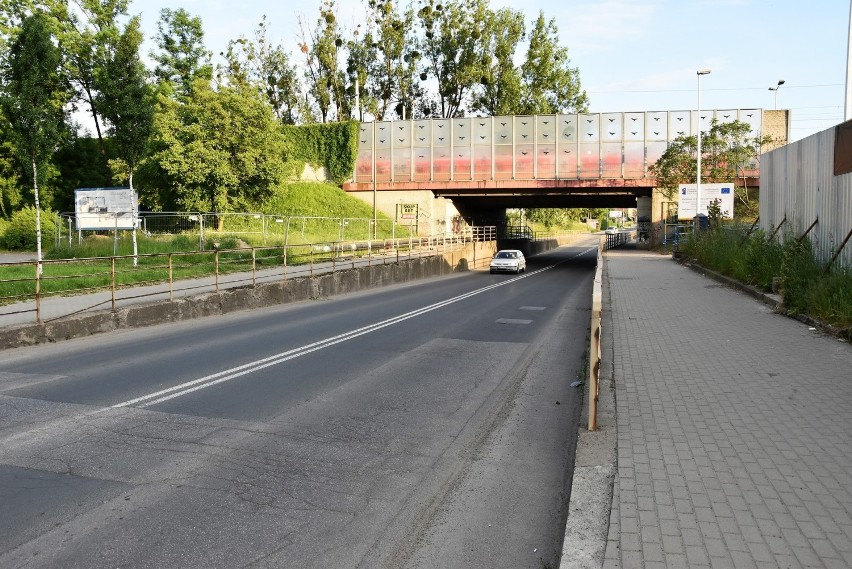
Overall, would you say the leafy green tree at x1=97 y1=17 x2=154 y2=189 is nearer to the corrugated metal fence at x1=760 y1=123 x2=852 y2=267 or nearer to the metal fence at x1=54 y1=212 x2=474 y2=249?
the metal fence at x1=54 y1=212 x2=474 y2=249

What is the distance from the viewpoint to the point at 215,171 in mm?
40219

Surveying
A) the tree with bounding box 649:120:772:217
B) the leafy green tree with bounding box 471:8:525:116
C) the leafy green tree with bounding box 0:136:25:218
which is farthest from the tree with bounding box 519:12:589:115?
the leafy green tree with bounding box 0:136:25:218

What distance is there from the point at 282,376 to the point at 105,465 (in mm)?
3515

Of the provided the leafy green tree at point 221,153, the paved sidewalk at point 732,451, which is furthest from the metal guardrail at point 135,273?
the leafy green tree at point 221,153

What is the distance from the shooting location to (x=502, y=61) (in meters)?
69.8

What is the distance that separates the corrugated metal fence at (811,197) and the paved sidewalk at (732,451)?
4.21m

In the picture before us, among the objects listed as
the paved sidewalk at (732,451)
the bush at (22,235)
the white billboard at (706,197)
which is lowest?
the paved sidewalk at (732,451)

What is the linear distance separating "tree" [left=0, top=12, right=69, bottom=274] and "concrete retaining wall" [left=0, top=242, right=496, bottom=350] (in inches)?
242

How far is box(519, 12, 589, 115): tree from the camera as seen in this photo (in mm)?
69000

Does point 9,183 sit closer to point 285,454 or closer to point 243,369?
point 243,369

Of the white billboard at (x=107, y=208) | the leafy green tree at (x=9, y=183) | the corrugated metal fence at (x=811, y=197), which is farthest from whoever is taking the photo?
the leafy green tree at (x=9, y=183)

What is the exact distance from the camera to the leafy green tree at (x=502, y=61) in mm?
67625

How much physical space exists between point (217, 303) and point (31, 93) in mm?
7980

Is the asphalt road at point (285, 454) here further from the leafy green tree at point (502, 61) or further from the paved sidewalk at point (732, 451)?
the leafy green tree at point (502, 61)
